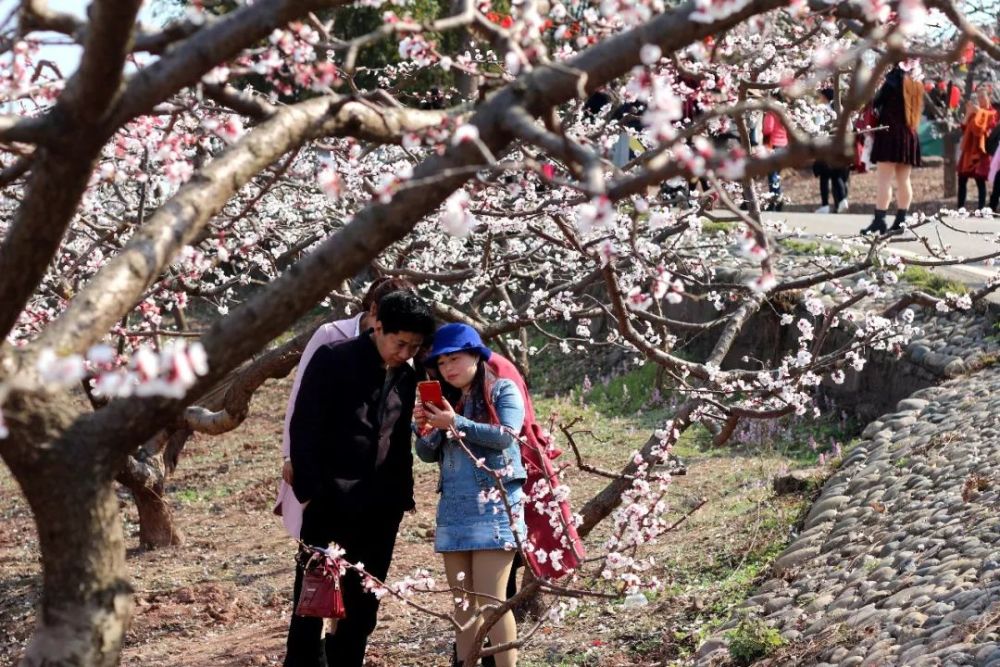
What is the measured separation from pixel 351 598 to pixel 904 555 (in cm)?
250

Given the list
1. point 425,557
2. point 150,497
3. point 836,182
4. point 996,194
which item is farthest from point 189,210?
point 836,182

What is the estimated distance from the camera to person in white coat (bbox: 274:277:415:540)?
17.3 ft

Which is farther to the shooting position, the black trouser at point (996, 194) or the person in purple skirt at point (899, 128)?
the black trouser at point (996, 194)

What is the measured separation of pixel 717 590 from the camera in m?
6.84

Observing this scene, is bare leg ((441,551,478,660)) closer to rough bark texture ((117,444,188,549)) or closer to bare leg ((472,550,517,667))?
bare leg ((472,550,517,667))

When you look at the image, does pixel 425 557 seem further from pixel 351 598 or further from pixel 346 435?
pixel 346 435

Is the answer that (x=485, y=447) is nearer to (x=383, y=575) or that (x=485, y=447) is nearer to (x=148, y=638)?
(x=383, y=575)

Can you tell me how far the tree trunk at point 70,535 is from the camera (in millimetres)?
2703

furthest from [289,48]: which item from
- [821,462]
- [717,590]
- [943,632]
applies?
[821,462]

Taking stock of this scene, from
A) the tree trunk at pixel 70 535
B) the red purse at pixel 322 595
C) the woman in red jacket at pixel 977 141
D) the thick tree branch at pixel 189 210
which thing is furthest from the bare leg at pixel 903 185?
the tree trunk at pixel 70 535

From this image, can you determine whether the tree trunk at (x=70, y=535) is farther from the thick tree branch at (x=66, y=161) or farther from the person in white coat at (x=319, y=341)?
the person in white coat at (x=319, y=341)

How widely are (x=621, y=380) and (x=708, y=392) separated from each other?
7.54 metres

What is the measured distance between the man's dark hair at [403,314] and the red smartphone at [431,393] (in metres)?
0.25

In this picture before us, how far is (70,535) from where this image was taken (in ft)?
9.14
